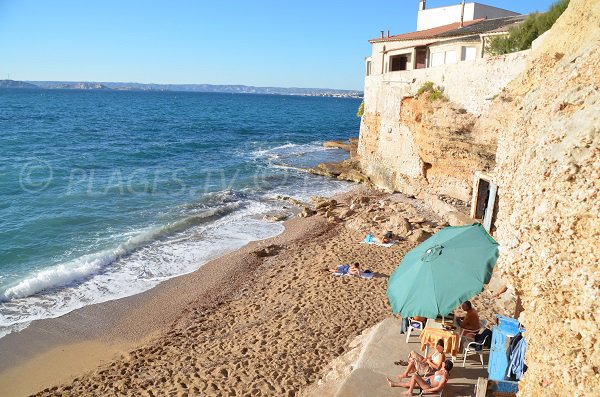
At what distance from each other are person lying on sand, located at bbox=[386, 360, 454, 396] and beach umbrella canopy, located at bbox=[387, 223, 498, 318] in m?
0.93

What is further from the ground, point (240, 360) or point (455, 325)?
point (455, 325)

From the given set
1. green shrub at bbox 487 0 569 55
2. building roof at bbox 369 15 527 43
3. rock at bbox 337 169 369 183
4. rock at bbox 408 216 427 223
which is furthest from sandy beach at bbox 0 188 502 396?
building roof at bbox 369 15 527 43

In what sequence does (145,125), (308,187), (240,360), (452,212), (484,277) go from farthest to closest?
(145,125)
(308,187)
(452,212)
(240,360)
(484,277)

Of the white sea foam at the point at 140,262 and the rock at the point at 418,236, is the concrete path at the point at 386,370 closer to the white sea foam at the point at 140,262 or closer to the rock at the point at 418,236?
the rock at the point at 418,236

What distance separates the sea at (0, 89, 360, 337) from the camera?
44.3 ft

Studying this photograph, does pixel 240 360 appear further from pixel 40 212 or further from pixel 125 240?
pixel 40 212

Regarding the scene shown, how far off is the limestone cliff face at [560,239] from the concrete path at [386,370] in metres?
2.71

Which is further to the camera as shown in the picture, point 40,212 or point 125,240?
point 40,212

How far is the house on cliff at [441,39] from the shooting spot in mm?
22875

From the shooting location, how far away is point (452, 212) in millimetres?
16078

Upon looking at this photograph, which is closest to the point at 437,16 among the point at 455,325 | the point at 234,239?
the point at 234,239

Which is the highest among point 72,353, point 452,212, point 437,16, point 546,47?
point 437,16

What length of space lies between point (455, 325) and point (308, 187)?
18920 mm

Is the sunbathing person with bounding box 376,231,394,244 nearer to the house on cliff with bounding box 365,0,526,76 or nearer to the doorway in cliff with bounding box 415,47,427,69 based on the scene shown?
the house on cliff with bounding box 365,0,526,76
